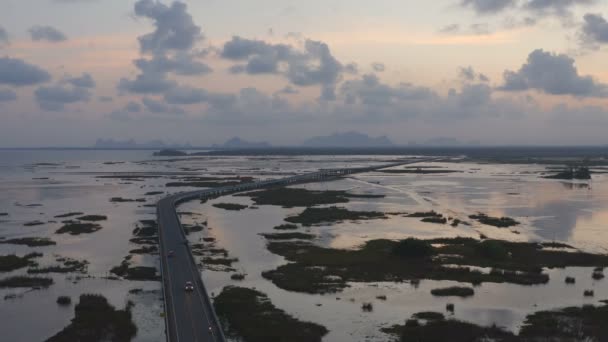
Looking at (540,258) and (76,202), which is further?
(76,202)

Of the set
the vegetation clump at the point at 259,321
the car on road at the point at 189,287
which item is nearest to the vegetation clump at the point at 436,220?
the vegetation clump at the point at 259,321

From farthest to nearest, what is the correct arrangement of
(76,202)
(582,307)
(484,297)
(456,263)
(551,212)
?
1. (76,202)
2. (551,212)
3. (456,263)
4. (484,297)
5. (582,307)

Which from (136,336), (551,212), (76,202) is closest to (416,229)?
(551,212)

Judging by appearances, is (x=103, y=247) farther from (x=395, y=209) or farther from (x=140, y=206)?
(x=395, y=209)

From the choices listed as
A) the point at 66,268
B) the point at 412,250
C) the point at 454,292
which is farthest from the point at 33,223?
the point at 454,292

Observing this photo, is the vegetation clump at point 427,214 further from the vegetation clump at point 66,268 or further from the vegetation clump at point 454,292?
the vegetation clump at point 66,268

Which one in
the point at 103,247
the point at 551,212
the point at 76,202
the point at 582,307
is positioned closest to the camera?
the point at 582,307

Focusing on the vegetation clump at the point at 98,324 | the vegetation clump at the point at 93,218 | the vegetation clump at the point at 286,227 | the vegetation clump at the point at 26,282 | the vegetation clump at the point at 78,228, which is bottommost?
the vegetation clump at the point at 98,324
